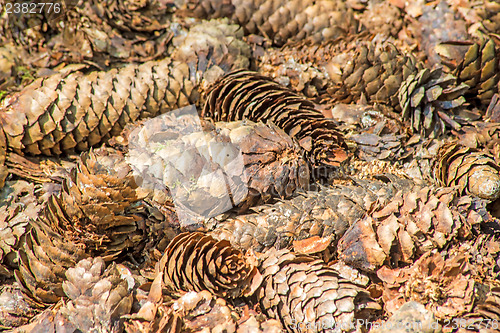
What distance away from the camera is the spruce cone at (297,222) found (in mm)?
1810

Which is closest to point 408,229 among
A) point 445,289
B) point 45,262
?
point 445,289

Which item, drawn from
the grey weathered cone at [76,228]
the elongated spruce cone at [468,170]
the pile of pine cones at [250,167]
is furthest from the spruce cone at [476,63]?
the grey weathered cone at [76,228]

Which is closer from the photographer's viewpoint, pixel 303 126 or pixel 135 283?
pixel 135 283

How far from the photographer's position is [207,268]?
5.29 feet

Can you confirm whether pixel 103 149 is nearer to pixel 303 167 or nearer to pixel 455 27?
pixel 303 167

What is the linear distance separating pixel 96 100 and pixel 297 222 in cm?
124

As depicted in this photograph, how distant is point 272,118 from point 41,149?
4.04ft

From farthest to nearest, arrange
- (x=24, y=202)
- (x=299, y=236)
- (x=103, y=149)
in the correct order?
(x=103, y=149) → (x=24, y=202) → (x=299, y=236)

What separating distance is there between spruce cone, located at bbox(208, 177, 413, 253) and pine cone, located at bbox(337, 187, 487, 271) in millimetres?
73

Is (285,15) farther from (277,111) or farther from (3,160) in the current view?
(3,160)

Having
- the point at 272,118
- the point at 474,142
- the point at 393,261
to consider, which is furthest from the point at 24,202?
the point at 474,142

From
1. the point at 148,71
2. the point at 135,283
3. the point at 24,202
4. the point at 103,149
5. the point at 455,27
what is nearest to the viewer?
the point at 135,283

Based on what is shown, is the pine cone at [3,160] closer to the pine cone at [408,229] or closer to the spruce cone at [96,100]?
the spruce cone at [96,100]

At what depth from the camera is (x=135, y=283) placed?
1.62m
